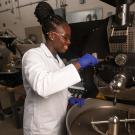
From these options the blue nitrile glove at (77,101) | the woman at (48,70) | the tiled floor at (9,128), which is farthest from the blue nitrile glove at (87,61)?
the tiled floor at (9,128)

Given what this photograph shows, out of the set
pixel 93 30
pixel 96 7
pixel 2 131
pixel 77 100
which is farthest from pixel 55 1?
pixel 2 131

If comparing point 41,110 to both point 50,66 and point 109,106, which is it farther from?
point 109,106

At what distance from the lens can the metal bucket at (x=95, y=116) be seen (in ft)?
3.21

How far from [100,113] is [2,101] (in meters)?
2.41

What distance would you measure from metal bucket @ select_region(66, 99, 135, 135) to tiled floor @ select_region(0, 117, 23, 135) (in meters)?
1.74

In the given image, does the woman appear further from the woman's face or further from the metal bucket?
the metal bucket

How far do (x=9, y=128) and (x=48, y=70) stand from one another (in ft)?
6.60

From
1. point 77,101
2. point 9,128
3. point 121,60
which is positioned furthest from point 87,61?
point 9,128

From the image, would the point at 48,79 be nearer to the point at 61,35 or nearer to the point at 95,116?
the point at 61,35

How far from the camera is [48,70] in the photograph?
1.03 metres

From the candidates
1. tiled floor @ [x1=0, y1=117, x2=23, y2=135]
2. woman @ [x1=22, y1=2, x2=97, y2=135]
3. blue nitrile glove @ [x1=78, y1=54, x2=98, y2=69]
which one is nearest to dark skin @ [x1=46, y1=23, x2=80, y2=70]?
woman @ [x1=22, y1=2, x2=97, y2=135]

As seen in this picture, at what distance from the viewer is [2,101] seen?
318 cm

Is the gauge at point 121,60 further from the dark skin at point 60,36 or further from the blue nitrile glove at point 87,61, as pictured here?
the dark skin at point 60,36

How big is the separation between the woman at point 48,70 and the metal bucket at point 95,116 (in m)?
0.11
